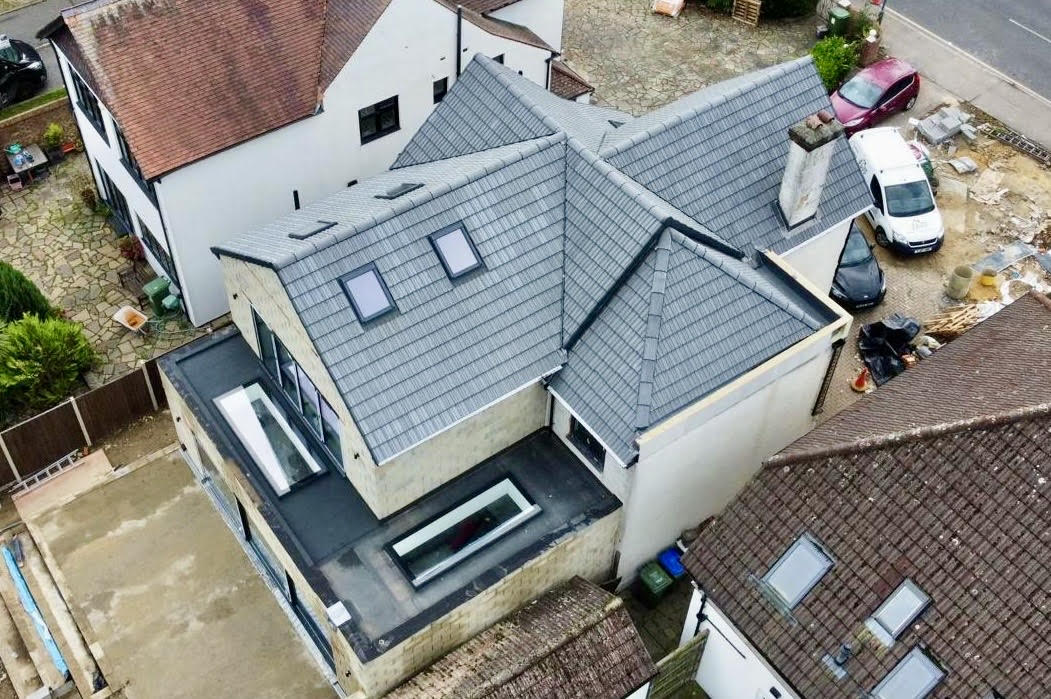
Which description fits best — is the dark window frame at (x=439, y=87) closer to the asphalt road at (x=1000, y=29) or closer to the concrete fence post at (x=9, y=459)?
the concrete fence post at (x=9, y=459)

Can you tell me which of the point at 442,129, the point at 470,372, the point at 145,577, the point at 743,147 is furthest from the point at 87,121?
the point at 743,147

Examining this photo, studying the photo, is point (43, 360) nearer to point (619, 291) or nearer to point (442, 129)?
point (442, 129)

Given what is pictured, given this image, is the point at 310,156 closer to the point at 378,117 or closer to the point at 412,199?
the point at 378,117

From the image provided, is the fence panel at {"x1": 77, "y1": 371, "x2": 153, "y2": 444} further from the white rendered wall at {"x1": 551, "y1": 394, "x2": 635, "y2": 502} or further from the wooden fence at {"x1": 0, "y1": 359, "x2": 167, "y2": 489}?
the white rendered wall at {"x1": 551, "y1": 394, "x2": 635, "y2": 502}

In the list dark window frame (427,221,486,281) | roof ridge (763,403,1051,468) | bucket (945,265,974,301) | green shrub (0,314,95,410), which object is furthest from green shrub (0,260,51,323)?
bucket (945,265,974,301)

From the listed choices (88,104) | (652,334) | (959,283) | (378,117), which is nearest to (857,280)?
(959,283)

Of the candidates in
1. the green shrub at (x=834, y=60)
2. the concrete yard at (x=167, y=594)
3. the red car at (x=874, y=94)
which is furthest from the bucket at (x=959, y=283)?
the concrete yard at (x=167, y=594)
